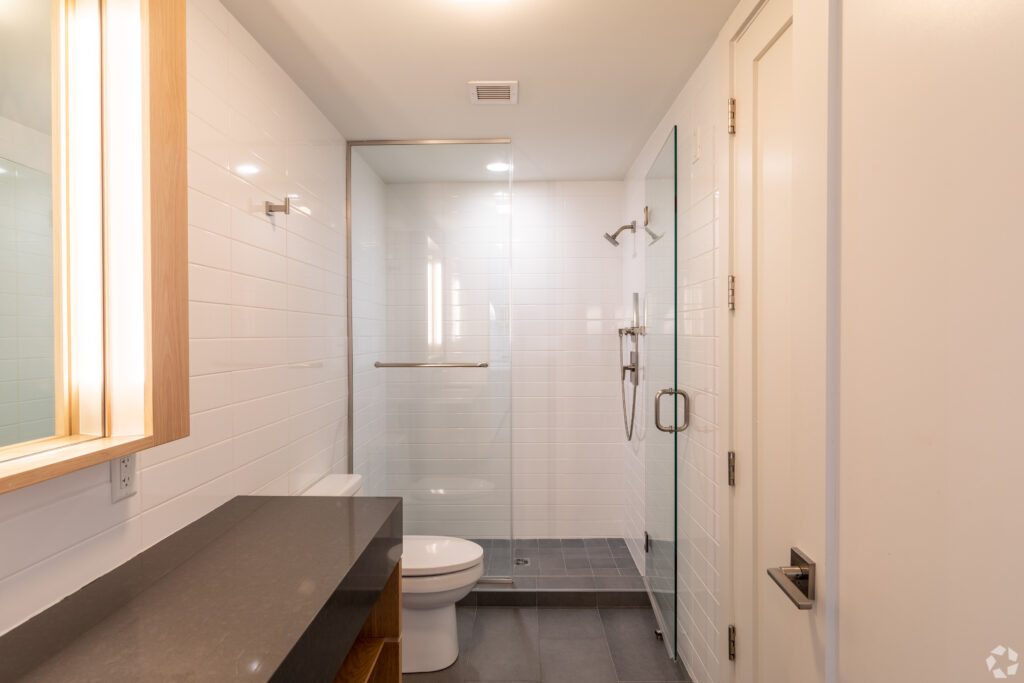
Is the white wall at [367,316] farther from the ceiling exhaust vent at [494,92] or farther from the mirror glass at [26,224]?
the mirror glass at [26,224]

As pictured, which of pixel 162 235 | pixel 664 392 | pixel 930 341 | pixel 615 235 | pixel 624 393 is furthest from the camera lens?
pixel 624 393

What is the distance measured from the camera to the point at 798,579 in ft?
2.85

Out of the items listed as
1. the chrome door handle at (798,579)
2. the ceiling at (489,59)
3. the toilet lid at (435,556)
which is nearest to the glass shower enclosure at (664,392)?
the ceiling at (489,59)

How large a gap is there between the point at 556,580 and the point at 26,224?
283 cm

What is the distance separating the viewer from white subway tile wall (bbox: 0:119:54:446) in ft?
3.17

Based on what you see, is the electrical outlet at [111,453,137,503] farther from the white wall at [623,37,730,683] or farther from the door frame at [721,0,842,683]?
the white wall at [623,37,730,683]

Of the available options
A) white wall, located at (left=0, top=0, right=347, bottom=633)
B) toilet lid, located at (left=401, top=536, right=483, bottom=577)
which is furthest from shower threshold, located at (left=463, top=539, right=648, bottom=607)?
white wall, located at (left=0, top=0, right=347, bottom=633)

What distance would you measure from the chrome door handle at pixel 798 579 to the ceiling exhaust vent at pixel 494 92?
2026mm

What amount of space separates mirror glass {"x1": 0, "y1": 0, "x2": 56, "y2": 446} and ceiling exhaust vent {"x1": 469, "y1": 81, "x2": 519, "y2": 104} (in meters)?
1.47

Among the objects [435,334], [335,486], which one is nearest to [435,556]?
[335,486]

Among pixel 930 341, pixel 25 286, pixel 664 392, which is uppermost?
pixel 25 286

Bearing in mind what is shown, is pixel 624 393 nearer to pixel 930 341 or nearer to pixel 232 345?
pixel 232 345

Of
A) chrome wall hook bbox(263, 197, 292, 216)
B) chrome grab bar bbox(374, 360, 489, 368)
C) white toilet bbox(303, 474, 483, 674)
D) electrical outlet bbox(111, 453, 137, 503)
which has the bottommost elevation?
white toilet bbox(303, 474, 483, 674)

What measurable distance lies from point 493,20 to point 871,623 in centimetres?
189
